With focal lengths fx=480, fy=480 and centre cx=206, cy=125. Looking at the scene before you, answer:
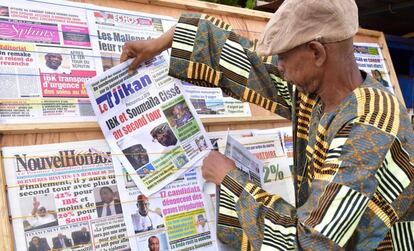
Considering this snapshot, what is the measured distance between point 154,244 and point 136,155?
260 millimetres

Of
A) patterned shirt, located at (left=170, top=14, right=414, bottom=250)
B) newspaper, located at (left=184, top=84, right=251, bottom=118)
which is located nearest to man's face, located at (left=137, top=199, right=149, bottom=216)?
patterned shirt, located at (left=170, top=14, right=414, bottom=250)

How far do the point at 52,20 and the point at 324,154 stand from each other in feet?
2.79

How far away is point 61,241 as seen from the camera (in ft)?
4.05

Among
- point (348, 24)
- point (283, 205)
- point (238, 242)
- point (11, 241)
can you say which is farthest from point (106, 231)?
point (348, 24)

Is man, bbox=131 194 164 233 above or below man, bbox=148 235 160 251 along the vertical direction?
above

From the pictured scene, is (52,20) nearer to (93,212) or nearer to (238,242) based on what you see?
(93,212)

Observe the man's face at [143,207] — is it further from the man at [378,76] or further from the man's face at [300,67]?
the man at [378,76]

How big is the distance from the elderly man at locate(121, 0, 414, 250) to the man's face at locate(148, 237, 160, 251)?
23 cm

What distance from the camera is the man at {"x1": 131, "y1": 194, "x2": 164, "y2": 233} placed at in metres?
1.36

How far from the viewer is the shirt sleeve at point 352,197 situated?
3.28 feet

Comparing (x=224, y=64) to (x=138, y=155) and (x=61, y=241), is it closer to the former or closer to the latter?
(x=138, y=155)

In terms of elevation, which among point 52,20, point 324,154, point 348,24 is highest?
point 52,20

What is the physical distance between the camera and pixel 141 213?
1372mm

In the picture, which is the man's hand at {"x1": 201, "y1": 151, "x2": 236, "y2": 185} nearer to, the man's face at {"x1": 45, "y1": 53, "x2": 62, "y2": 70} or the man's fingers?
the man's fingers
